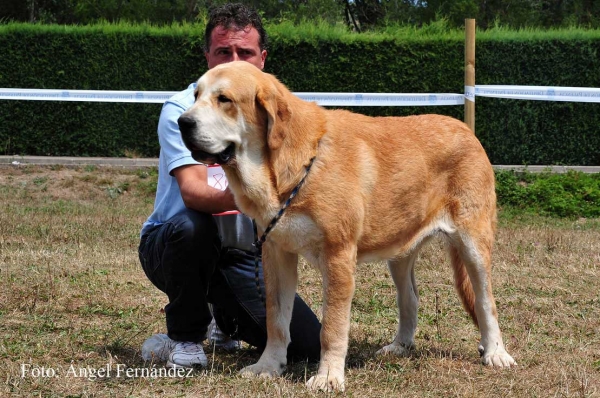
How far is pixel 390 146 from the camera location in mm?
4406

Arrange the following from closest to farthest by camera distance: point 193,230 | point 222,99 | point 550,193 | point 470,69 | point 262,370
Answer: point 222,99
point 262,370
point 193,230
point 470,69
point 550,193

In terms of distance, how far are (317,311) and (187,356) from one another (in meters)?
1.62

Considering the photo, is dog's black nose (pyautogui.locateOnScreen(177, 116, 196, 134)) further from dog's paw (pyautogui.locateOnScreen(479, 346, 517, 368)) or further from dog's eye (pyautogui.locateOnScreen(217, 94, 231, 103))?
dog's paw (pyautogui.locateOnScreen(479, 346, 517, 368))

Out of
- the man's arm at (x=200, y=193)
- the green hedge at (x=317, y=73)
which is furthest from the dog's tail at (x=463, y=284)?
the green hedge at (x=317, y=73)

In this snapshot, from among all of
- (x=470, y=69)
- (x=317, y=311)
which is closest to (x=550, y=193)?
(x=470, y=69)

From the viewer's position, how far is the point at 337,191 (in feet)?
13.0

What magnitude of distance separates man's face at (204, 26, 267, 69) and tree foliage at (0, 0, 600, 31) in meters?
20.0

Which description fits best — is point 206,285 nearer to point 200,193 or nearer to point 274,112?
point 200,193

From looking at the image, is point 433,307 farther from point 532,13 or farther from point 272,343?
point 532,13

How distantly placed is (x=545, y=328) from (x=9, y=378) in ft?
11.8

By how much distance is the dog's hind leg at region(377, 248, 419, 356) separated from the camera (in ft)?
16.1

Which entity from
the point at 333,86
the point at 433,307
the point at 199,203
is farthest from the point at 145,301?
the point at 333,86

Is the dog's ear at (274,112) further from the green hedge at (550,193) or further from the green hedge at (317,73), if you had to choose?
the green hedge at (317,73)

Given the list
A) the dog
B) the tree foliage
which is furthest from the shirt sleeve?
the tree foliage
